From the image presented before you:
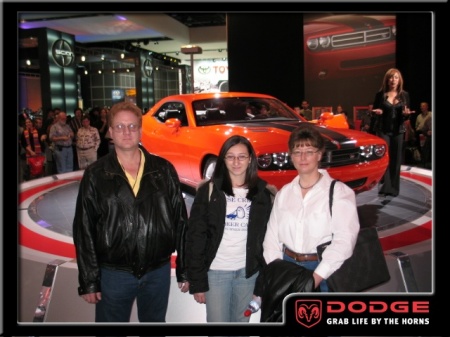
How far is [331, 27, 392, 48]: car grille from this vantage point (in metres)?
2.92

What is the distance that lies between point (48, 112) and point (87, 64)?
455 millimetres

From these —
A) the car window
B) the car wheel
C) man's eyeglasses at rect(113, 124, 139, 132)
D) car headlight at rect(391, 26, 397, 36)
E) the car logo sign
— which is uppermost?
car headlight at rect(391, 26, 397, 36)

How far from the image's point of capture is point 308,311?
9.07 ft

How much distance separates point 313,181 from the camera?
7.46 ft

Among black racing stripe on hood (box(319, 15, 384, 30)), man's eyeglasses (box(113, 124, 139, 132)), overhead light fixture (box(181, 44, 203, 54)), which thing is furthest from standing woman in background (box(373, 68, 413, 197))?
man's eyeglasses (box(113, 124, 139, 132))

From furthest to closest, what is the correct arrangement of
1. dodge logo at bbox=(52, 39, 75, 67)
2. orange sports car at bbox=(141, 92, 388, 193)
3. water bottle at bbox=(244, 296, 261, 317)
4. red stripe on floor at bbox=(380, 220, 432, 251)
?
1. red stripe on floor at bbox=(380, 220, 432, 251)
2. dodge logo at bbox=(52, 39, 75, 67)
3. orange sports car at bbox=(141, 92, 388, 193)
4. water bottle at bbox=(244, 296, 261, 317)

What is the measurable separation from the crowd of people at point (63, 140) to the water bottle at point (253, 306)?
4.67ft

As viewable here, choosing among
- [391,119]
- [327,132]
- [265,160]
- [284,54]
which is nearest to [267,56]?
[284,54]

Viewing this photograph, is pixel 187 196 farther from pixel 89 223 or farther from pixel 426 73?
pixel 426 73

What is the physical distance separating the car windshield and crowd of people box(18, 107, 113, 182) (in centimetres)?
67

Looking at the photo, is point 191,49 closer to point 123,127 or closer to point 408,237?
point 123,127

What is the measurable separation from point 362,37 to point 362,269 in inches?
61.2

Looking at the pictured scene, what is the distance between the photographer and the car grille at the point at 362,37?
2922mm

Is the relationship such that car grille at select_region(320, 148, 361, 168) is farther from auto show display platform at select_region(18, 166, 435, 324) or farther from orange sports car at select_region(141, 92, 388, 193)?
auto show display platform at select_region(18, 166, 435, 324)
